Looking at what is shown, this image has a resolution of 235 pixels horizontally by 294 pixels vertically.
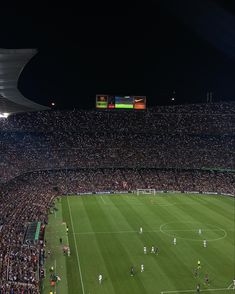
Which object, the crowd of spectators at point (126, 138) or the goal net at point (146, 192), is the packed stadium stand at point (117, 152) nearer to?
the crowd of spectators at point (126, 138)

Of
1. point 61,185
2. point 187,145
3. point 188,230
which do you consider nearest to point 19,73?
point 188,230

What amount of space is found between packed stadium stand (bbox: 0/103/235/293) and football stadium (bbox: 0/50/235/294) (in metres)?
0.23

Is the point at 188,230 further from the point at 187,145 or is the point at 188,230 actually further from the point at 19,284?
the point at 187,145

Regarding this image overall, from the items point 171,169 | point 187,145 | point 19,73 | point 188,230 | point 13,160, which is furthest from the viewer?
point 187,145

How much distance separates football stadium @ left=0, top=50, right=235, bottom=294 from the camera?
30.5m

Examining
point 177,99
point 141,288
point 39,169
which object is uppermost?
point 177,99

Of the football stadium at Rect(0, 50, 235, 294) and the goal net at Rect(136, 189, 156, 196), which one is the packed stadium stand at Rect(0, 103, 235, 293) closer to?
the football stadium at Rect(0, 50, 235, 294)

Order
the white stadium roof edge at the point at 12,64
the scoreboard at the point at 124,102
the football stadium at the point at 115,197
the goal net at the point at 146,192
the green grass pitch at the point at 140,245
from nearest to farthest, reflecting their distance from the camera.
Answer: the white stadium roof edge at the point at 12,64 → the green grass pitch at the point at 140,245 → the football stadium at the point at 115,197 → the scoreboard at the point at 124,102 → the goal net at the point at 146,192

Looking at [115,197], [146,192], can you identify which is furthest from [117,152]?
[115,197]

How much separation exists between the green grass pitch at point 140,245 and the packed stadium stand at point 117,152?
922 centimetres

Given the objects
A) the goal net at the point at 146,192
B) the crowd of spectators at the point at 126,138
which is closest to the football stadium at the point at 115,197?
the crowd of spectators at the point at 126,138

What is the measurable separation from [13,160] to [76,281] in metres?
44.1

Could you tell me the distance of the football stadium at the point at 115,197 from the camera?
99.9 feet

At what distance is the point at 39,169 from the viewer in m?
73.0
